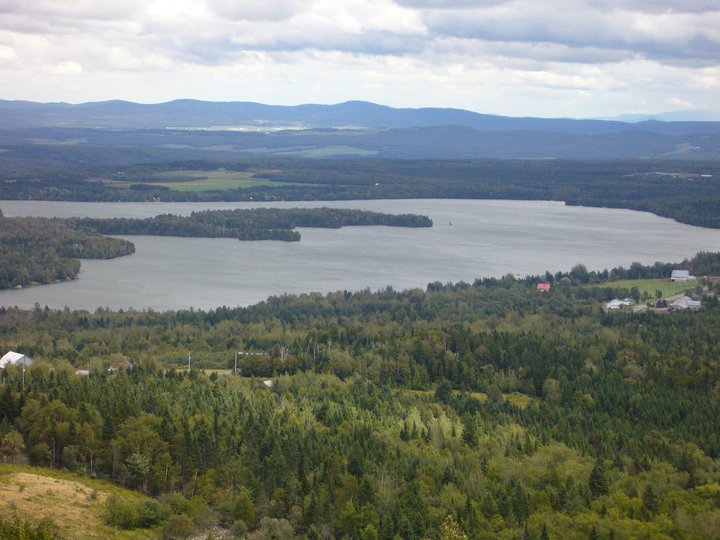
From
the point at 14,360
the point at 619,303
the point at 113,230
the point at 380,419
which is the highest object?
the point at 380,419

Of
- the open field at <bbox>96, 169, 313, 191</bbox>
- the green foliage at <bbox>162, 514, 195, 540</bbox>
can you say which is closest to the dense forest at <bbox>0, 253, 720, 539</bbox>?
the green foliage at <bbox>162, 514, 195, 540</bbox>

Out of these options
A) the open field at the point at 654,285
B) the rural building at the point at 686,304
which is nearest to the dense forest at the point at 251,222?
the open field at the point at 654,285

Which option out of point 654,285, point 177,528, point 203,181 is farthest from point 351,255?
point 177,528

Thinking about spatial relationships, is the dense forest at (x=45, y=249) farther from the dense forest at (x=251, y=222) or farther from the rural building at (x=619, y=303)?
the rural building at (x=619, y=303)

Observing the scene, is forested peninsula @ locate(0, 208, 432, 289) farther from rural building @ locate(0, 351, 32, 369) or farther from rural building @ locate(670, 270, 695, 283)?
rural building @ locate(670, 270, 695, 283)

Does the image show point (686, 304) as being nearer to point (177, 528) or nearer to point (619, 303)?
point (619, 303)

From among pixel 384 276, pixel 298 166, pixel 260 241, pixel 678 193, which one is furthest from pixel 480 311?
pixel 298 166

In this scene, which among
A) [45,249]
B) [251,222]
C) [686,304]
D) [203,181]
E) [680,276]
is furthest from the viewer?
[203,181]
